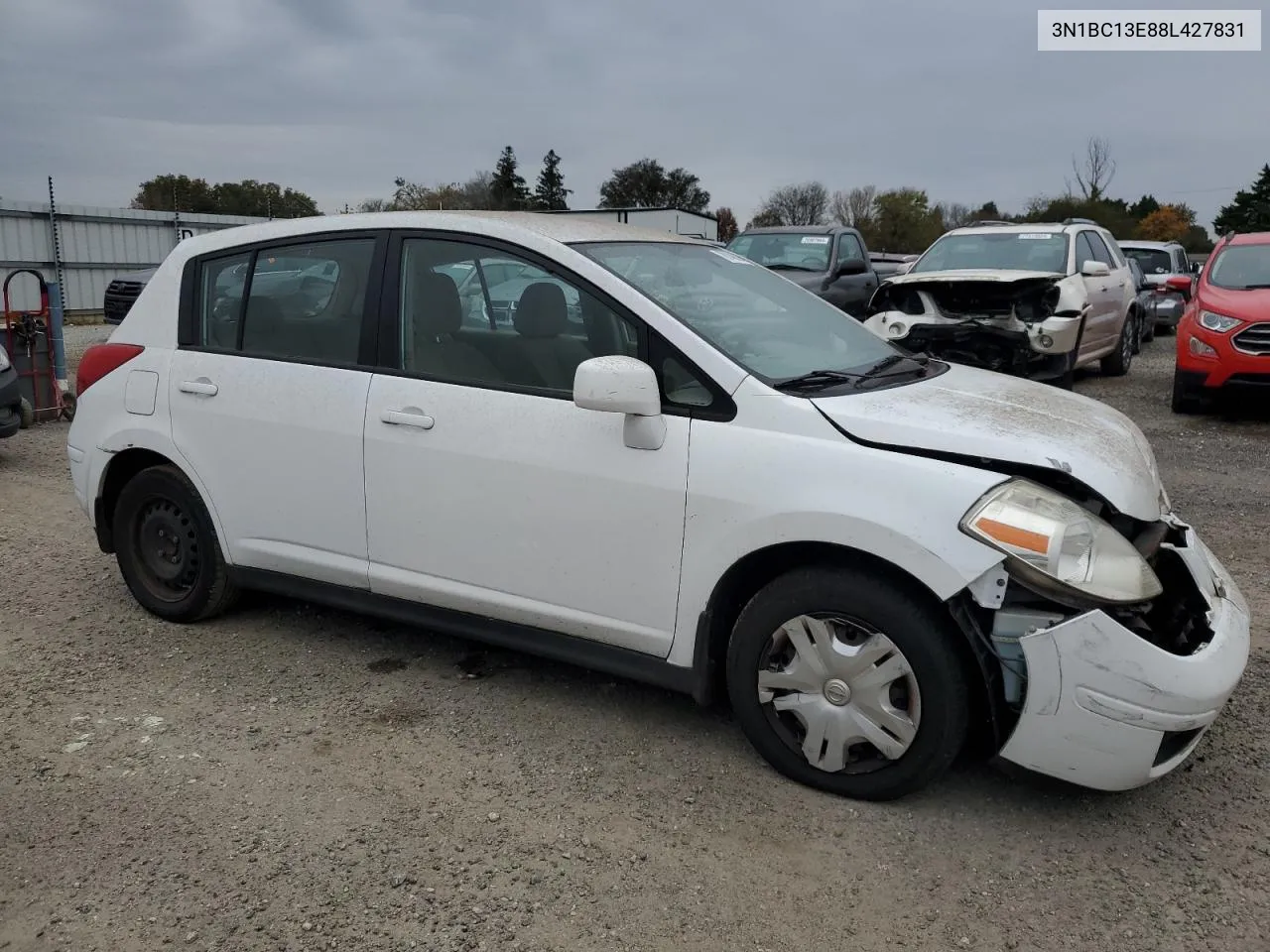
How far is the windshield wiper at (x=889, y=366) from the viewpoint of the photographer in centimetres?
356

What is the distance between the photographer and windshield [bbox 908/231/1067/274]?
10.5 m

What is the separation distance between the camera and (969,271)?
961 centimetres

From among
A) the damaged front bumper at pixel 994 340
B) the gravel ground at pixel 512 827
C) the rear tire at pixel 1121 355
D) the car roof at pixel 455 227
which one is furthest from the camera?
the rear tire at pixel 1121 355

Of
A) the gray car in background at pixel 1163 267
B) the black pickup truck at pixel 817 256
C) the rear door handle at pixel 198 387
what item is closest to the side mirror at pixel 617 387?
the rear door handle at pixel 198 387

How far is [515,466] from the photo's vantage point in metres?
3.46

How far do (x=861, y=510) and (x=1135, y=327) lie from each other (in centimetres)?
1232

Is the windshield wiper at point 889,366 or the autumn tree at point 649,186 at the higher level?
the autumn tree at point 649,186

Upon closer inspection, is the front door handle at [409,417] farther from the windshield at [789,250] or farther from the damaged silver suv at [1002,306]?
the windshield at [789,250]

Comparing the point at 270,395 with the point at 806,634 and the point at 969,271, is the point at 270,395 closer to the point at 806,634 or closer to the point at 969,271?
the point at 806,634

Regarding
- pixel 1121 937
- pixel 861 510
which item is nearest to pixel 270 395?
pixel 861 510

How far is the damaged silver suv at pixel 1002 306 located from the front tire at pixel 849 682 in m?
5.41

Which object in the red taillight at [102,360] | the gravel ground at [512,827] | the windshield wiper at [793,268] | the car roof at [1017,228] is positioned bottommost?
the gravel ground at [512,827]

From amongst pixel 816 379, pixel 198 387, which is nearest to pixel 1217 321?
pixel 816 379

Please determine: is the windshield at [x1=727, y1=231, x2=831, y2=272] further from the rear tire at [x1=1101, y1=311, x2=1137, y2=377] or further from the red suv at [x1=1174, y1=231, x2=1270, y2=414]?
the red suv at [x1=1174, y1=231, x2=1270, y2=414]
